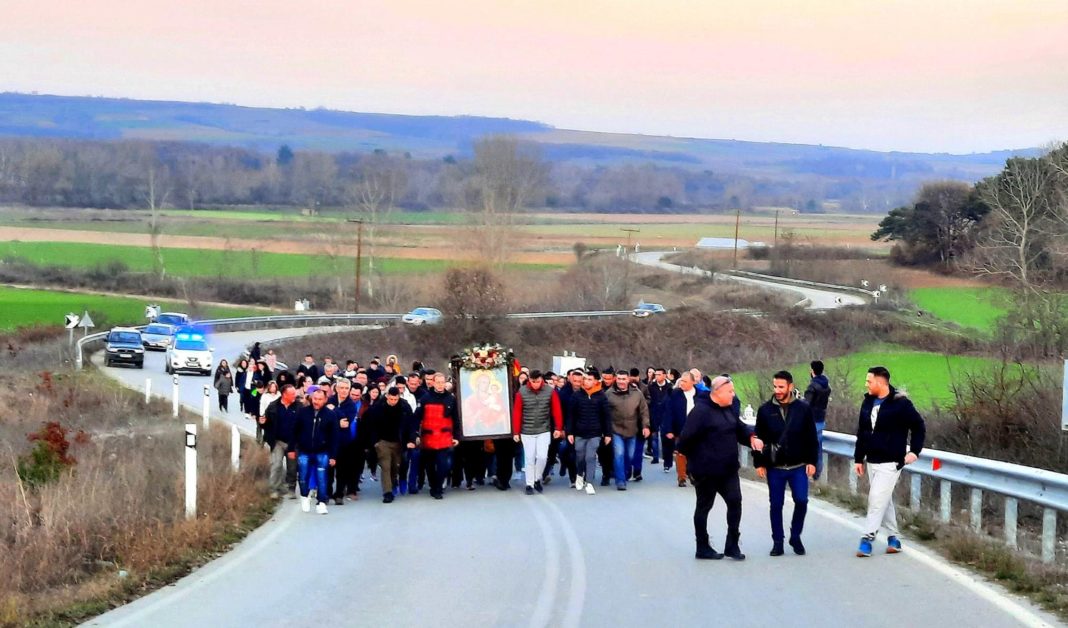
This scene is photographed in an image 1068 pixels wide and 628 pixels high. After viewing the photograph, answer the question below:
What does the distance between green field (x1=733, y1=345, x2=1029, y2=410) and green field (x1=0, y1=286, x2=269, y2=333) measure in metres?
35.0

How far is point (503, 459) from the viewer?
19188 millimetres

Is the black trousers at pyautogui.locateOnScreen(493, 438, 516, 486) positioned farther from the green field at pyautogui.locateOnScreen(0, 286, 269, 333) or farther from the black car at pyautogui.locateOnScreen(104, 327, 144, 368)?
the green field at pyautogui.locateOnScreen(0, 286, 269, 333)

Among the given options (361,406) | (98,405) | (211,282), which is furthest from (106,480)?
(211,282)

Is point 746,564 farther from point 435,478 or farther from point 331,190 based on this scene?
point 331,190

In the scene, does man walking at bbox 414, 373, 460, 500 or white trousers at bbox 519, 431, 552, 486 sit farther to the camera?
white trousers at bbox 519, 431, 552, 486

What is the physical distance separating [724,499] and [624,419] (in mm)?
7168

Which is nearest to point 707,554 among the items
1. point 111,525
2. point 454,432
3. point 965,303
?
point 111,525

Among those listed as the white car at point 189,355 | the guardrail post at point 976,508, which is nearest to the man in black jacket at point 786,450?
the guardrail post at point 976,508

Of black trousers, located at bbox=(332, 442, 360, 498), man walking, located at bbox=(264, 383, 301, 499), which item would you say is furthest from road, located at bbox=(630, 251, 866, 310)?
man walking, located at bbox=(264, 383, 301, 499)

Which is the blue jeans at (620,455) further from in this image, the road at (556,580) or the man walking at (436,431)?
the road at (556,580)

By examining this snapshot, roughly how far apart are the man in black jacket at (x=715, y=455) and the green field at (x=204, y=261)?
80.6 m

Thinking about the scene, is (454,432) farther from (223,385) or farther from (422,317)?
(422,317)

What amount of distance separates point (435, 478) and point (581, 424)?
2.21 meters

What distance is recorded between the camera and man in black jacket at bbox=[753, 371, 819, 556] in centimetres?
1162
